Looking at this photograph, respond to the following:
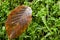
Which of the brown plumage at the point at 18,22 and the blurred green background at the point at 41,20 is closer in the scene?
the brown plumage at the point at 18,22

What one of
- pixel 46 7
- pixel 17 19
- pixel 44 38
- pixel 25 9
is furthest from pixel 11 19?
pixel 46 7

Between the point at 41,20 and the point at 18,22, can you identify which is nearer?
the point at 18,22

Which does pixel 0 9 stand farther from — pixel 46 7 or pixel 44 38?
pixel 44 38

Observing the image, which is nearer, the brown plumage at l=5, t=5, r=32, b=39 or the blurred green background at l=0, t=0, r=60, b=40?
the brown plumage at l=5, t=5, r=32, b=39
